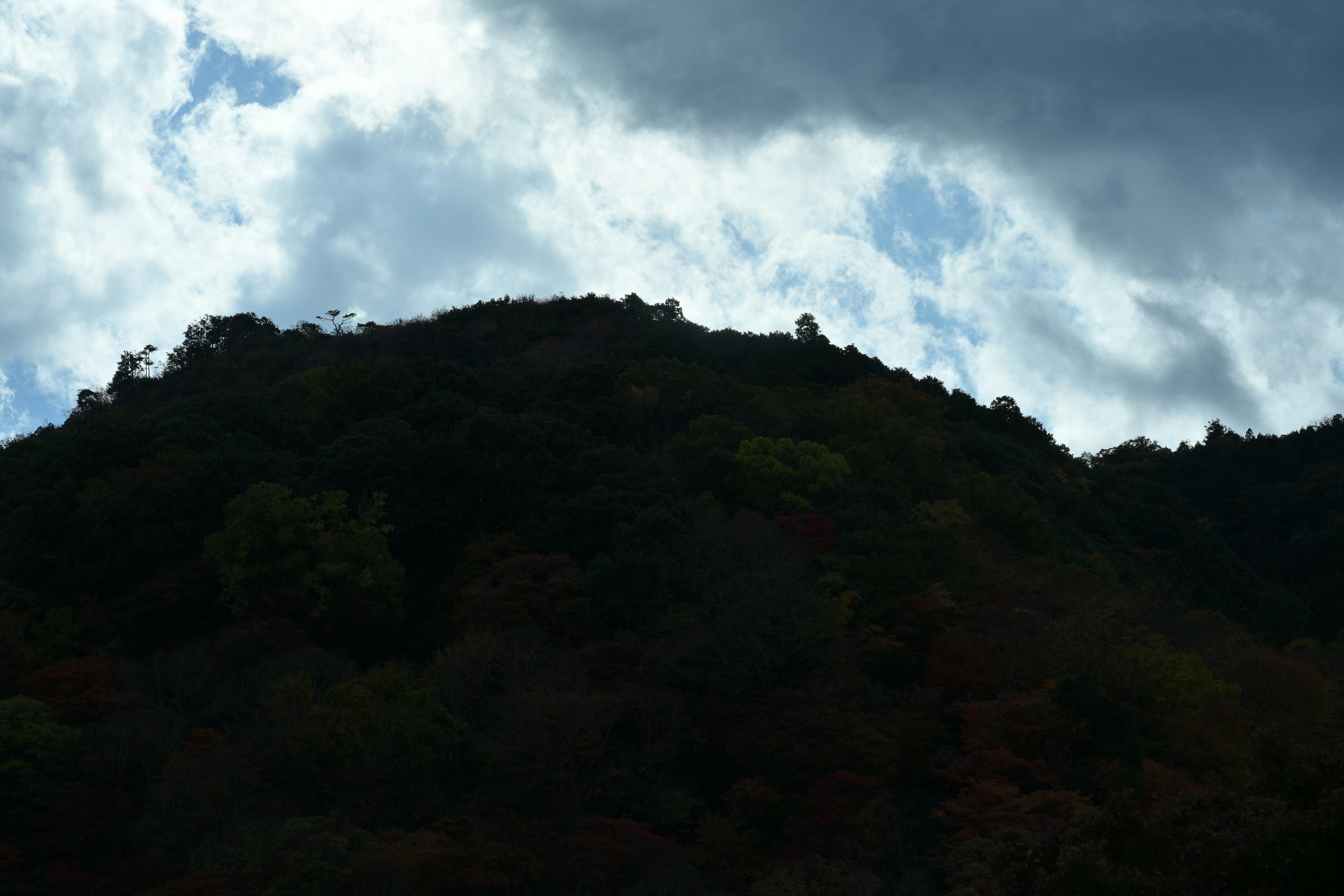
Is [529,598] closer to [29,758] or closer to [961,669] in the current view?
[961,669]

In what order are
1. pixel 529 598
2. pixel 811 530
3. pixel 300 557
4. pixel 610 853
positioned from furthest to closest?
pixel 811 530 → pixel 300 557 → pixel 529 598 → pixel 610 853

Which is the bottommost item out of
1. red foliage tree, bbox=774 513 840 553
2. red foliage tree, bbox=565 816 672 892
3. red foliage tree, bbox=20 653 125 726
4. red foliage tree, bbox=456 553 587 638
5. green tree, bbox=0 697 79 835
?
red foliage tree, bbox=565 816 672 892


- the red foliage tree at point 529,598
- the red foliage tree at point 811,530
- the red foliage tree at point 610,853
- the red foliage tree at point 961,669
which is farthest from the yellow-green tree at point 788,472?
the red foliage tree at point 610,853

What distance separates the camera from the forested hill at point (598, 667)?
23.7 metres

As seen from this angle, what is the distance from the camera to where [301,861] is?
22797 millimetres

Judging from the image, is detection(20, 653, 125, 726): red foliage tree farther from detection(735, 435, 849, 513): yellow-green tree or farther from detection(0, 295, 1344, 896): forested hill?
detection(735, 435, 849, 513): yellow-green tree

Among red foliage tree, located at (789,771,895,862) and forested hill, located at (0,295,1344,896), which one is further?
red foliage tree, located at (789,771,895,862)

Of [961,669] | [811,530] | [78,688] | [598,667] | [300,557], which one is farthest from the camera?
[811,530]

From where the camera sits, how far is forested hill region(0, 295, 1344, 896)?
2369 cm

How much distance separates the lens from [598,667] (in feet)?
105

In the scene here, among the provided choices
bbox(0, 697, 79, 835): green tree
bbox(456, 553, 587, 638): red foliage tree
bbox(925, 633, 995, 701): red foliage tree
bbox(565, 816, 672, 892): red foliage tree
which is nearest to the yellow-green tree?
bbox(456, 553, 587, 638): red foliage tree

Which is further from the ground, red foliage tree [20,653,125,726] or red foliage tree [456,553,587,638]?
red foliage tree [456,553,587,638]

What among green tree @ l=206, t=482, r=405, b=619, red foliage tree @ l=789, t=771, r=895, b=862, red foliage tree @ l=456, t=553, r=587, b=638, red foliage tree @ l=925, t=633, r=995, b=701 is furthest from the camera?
green tree @ l=206, t=482, r=405, b=619

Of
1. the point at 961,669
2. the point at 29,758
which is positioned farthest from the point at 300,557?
the point at 961,669
